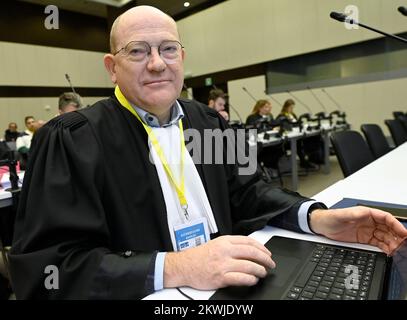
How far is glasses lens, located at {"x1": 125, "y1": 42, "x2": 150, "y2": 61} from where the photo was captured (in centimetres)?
97

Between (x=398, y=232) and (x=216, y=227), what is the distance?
510mm

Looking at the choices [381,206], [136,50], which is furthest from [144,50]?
[381,206]

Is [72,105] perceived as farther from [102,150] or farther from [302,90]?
[302,90]

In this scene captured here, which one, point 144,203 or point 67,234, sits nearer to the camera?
point 67,234

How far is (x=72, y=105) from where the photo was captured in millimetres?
3789

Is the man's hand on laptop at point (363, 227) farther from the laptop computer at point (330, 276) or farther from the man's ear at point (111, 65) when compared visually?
the man's ear at point (111, 65)

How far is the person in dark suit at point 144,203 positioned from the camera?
0.65 metres

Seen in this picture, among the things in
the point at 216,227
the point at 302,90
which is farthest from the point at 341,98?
the point at 216,227

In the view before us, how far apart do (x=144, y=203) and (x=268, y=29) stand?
10.1 m

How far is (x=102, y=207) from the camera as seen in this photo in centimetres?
80

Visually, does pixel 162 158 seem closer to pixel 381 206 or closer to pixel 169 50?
pixel 169 50

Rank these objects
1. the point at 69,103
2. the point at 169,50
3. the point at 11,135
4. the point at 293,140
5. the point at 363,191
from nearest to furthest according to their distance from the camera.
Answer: the point at 169,50 < the point at 363,191 < the point at 69,103 < the point at 293,140 < the point at 11,135

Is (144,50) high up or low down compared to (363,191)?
up

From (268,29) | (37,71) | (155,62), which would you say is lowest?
(155,62)
